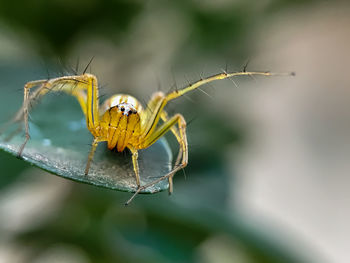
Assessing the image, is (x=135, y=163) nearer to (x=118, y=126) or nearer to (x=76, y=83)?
(x=118, y=126)

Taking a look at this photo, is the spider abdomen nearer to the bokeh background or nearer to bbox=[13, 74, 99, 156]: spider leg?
bbox=[13, 74, 99, 156]: spider leg

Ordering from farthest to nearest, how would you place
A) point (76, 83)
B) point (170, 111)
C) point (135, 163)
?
point (170, 111) → point (76, 83) → point (135, 163)

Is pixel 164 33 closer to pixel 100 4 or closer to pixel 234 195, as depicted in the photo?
pixel 100 4

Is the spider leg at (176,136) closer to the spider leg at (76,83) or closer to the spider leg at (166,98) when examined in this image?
the spider leg at (166,98)

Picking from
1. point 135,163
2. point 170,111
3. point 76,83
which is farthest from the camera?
point 170,111

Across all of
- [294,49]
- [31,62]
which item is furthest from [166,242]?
[294,49]

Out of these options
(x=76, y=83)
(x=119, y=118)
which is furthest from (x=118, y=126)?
(x=76, y=83)

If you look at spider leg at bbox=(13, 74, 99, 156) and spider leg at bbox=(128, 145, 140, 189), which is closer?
spider leg at bbox=(128, 145, 140, 189)

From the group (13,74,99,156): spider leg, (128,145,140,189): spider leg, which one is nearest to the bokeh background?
(13,74,99,156): spider leg

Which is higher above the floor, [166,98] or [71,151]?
[166,98]
